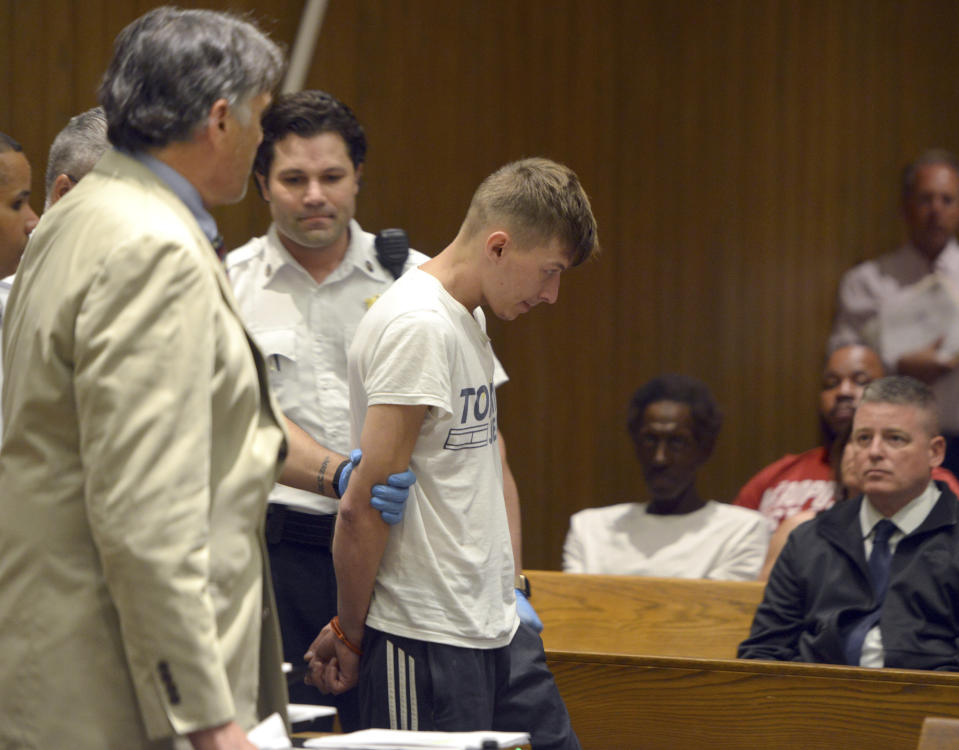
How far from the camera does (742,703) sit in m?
2.81

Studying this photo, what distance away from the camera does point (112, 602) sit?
1.36 meters

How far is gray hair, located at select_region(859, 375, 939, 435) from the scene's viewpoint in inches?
135

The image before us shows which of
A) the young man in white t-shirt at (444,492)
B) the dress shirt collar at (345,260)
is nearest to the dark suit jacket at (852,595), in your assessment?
the young man in white t-shirt at (444,492)

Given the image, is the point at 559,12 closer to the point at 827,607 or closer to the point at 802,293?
the point at 802,293

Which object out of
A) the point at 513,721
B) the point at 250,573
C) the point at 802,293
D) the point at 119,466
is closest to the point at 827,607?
the point at 513,721

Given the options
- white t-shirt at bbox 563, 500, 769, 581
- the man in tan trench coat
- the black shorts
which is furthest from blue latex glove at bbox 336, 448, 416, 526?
white t-shirt at bbox 563, 500, 769, 581

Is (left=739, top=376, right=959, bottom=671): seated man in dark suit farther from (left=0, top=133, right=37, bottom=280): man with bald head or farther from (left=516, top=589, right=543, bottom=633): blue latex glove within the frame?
(left=0, top=133, right=37, bottom=280): man with bald head

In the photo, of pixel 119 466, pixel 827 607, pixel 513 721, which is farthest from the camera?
pixel 827 607

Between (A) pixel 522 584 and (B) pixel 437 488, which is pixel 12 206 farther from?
(A) pixel 522 584

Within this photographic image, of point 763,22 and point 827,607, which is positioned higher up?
point 763,22

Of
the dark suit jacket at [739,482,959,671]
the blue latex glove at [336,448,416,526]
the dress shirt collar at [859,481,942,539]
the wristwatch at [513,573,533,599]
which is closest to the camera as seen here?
the blue latex glove at [336,448,416,526]

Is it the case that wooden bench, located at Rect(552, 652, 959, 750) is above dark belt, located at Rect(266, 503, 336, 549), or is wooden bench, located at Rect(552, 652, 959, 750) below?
below

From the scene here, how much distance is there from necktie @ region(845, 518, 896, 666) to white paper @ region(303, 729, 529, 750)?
1.85 meters

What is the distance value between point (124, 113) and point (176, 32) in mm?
106
